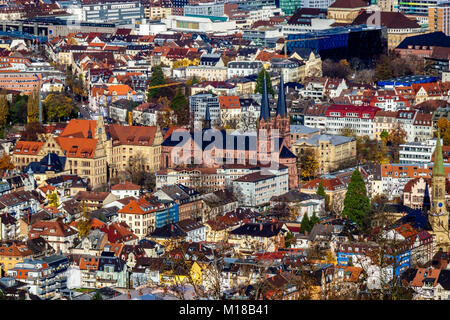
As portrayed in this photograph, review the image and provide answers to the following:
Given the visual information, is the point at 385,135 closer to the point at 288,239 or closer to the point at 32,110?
the point at 288,239

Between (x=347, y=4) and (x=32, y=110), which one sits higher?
(x=347, y=4)

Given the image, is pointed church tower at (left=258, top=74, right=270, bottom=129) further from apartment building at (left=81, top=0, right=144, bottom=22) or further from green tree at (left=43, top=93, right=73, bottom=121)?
apartment building at (left=81, top=0, right=144, bottom=22)

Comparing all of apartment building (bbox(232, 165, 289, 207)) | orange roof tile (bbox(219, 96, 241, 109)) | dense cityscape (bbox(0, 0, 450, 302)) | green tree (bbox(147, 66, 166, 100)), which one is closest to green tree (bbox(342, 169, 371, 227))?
dense cityscape (bbox(0, 0, 450, 302))

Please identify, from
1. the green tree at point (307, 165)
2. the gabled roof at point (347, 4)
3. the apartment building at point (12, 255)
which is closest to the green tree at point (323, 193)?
the green tree at point (307, 165)

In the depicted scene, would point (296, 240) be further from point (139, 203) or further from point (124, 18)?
point (124, 18)

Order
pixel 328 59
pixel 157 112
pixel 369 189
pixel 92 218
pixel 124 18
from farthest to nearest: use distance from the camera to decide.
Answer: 1. pixel 124 18
2. pixel 328 59
3. pixel 157 112
4. pixel 369 189
5. pixel 92 218

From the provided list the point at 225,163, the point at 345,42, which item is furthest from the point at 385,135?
the point at 345,42
